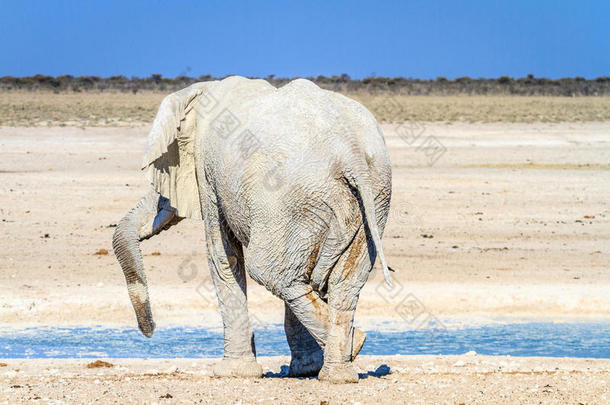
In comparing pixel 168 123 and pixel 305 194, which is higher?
pixel 168 123

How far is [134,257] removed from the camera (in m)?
7.08

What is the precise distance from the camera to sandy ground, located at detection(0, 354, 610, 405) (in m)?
5.76

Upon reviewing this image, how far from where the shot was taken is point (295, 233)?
18.0 feet

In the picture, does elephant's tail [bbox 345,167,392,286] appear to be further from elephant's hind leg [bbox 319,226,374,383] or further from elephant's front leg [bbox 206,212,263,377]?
elephant's front leg [bbox 206,212,263,377]

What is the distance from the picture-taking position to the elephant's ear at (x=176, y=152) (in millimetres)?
6379

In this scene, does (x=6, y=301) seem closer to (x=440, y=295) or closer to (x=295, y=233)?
(x=440, y=295)

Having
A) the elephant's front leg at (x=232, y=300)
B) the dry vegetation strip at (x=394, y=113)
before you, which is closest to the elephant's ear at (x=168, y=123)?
the elephant's front leg at (x=232, y=300)

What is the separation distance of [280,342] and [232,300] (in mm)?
2680

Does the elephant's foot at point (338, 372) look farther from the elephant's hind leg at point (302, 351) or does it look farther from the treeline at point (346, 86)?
the treeline at point (346, 86)

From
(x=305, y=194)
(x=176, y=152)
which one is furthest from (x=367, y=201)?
(x=176, y=152)

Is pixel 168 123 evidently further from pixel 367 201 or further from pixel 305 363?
pixel 305 363

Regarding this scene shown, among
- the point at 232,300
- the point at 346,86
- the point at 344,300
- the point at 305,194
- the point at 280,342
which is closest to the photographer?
the point at 305,194

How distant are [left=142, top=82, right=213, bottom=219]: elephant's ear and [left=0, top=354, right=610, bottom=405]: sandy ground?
1142 mm

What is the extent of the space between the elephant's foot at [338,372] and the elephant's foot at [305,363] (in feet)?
2.35
